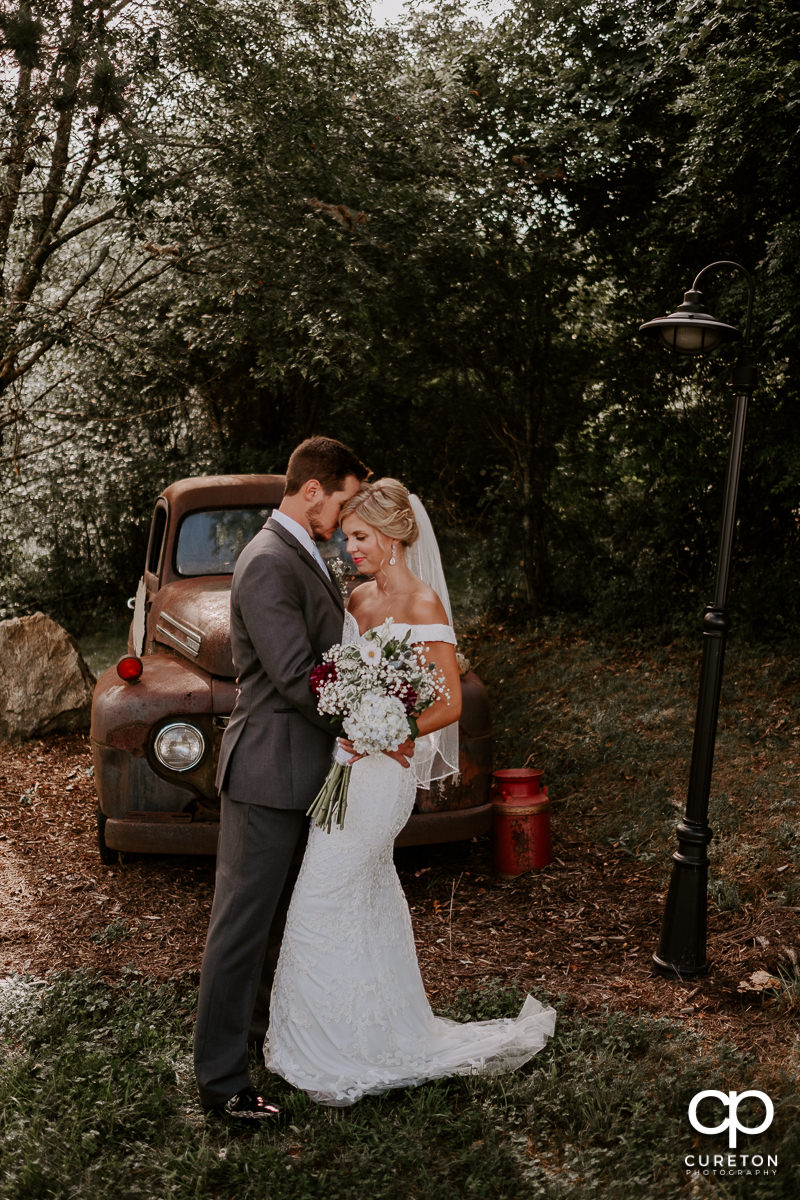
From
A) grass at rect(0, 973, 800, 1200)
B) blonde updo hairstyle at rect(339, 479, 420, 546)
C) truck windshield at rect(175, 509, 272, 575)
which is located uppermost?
blonde updo hairstyle at rect(339, 479, 420, 546)

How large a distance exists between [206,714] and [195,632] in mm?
543

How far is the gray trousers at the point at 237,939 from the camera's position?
3268 millimetres

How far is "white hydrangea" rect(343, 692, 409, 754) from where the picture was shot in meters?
3.11

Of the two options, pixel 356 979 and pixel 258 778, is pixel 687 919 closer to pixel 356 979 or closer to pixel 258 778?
pixel 356 979

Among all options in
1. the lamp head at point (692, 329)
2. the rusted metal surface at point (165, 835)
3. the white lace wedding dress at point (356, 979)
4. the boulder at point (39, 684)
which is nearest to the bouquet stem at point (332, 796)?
the white lace wedding dress at point (356, 979)

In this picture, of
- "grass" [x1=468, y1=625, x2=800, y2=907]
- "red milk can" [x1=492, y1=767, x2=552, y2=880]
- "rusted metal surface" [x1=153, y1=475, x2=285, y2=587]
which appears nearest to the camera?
"red milk can" [x1=492, y1=767, x2=552, y2=880]

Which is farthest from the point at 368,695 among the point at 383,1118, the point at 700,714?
the point at 700,714

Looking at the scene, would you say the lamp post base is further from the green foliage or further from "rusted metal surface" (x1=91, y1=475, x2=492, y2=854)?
the green foliage

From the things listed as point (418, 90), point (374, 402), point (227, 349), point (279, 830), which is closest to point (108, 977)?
point (279, 830)

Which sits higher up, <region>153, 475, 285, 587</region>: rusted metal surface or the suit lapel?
<region>153, 475, 285, 587</region>: rusted metal surface

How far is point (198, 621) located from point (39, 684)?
362 centimetres

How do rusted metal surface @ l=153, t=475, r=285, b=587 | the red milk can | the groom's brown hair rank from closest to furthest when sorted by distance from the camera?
1. the groom's brown hair
2. the red milk can
3. rusted metal surface @ l=153, t=475, r=285, b=587

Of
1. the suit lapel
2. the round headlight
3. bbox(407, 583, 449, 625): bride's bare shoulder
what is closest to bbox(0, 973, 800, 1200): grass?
the round headlight

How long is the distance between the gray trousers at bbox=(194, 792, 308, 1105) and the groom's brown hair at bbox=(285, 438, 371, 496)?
1.08 meters
